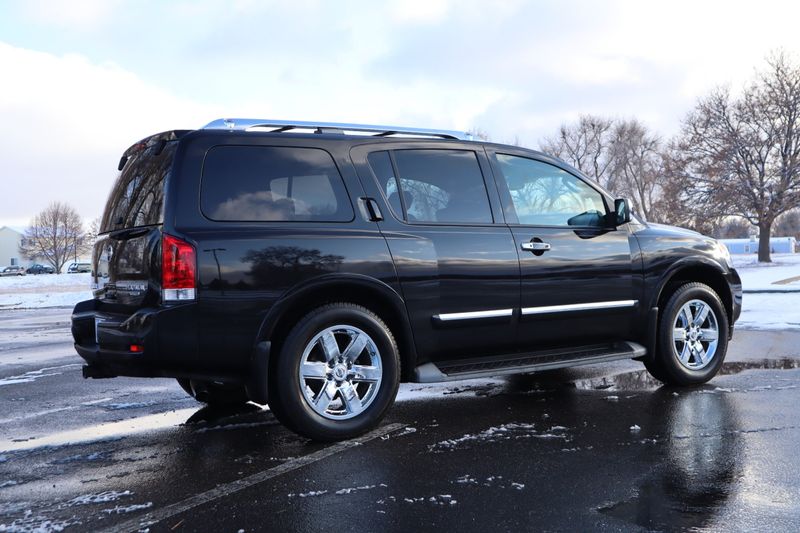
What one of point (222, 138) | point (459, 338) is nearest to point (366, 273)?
point (459, 338)

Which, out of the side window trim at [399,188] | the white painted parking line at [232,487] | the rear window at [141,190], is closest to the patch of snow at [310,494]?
the white painted parking line at [232,487]

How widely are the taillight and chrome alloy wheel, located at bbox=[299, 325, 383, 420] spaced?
0.77m

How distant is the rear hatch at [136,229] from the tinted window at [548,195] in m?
2.39

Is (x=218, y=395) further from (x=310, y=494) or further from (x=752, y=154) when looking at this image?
(x=752, y=154)

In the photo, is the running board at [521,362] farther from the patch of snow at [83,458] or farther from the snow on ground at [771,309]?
the snow on ground at [771,309]

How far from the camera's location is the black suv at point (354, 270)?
4.09 metres

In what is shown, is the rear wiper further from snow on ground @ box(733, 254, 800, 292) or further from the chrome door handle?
snow on ground @ box(733, 254, 800, 292)

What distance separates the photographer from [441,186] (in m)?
5.02

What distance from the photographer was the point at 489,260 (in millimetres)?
4855

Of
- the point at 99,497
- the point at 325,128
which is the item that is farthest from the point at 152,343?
the point at 325,128

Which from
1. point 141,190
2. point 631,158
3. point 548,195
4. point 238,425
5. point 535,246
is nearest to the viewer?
point 141,190

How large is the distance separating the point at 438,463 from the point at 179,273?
1736mm

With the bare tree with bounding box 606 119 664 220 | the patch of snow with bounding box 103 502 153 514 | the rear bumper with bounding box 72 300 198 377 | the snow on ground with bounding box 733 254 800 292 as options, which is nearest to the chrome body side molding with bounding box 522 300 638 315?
the rear bumper with bounding box 72 300 198 377

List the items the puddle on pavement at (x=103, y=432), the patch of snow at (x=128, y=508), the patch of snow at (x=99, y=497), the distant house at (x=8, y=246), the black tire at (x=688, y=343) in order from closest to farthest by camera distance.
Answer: the patch of snow at (x=128, y=508) → the patch of snow at (x=99, y=497) → the puddle on pavement at (x=103, y=432) → the black tire at (x=688, y=343) → the distant house at (x=8, y=246)
